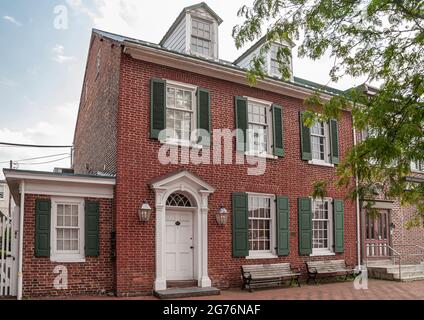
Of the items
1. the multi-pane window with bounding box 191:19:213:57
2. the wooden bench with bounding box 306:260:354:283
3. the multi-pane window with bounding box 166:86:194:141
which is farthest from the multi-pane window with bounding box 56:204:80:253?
the wooden bench with bounding box 306:260:354:283

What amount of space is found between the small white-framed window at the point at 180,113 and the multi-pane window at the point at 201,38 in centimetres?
204

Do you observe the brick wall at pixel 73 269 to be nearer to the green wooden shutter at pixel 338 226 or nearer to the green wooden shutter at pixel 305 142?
the green wooden shutter at pixel 305 142

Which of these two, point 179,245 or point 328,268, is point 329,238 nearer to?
point 328,268

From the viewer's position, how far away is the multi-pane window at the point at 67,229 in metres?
11.2

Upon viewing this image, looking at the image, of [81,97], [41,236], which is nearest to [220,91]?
[41,236]

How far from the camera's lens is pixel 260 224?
14070 millimetres

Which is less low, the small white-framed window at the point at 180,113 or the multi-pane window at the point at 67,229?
the small white-framed window at the point at 180,113

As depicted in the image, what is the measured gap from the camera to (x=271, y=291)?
1261 centimetres

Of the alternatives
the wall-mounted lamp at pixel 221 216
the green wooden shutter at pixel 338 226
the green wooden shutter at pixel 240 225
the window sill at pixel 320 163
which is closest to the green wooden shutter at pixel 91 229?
the wall-mounted lamp at pixel 221 216

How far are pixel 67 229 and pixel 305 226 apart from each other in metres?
7.62

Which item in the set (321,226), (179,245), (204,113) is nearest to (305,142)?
(321,226)

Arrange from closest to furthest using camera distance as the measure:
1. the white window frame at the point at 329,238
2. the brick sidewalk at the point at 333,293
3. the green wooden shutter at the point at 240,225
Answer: the brick sidewalk at the point at 333,293
the green wooden shutter at the point at 240,225
the white window frame at the point at 329,238

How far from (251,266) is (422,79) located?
854 cm

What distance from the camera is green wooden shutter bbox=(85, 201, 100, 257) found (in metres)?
11.3
